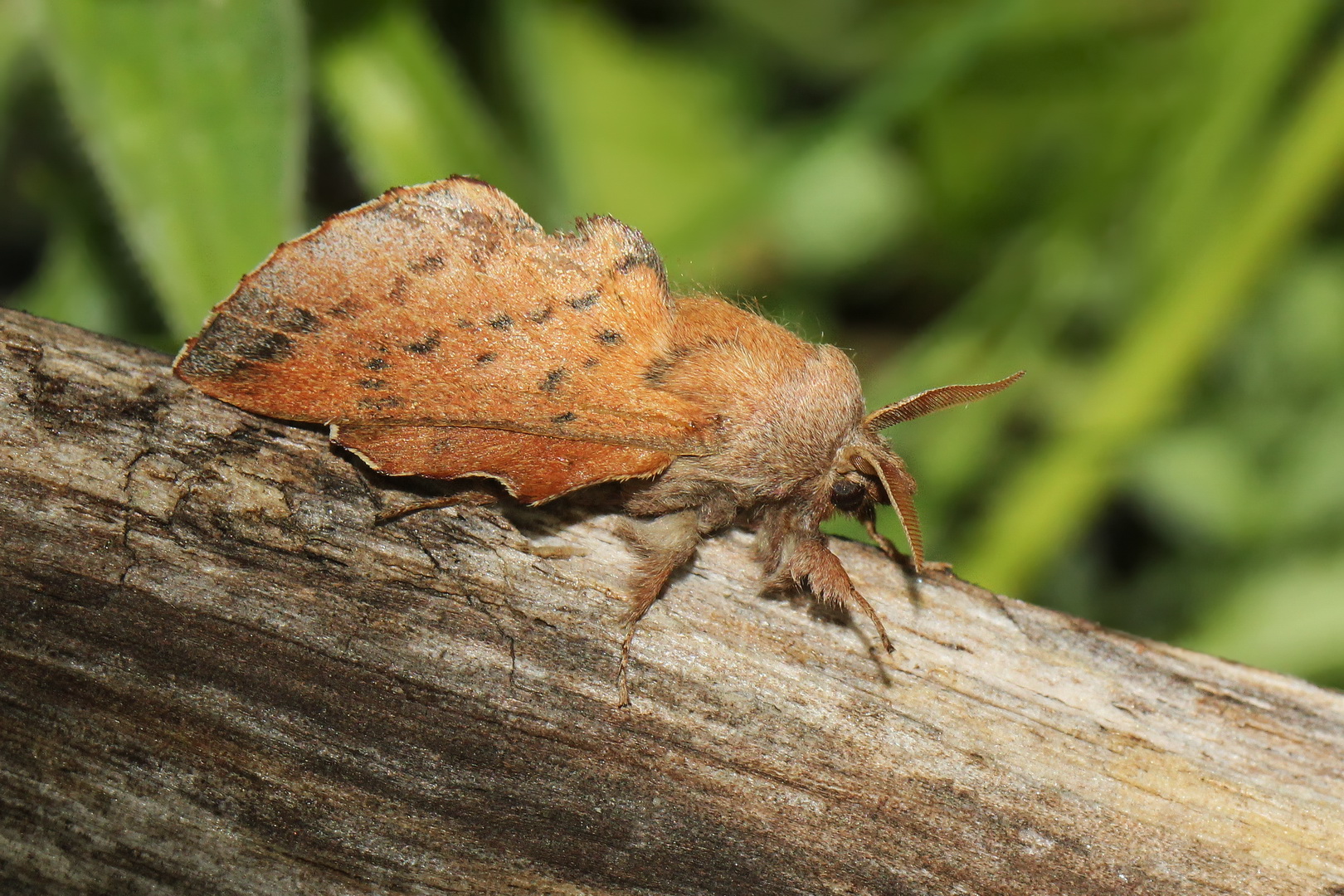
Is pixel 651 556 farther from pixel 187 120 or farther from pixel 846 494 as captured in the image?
pixel 187 120

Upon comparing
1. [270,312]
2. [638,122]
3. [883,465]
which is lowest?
[270,312]

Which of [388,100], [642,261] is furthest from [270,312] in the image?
[388,100]

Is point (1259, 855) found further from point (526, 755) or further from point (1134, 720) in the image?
point (526, 755)

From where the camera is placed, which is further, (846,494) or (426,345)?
(846,494)

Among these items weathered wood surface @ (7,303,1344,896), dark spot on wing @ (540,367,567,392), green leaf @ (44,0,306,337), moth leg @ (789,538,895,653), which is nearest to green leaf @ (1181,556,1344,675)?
weathered wood surface @ (7,303,1344,896)

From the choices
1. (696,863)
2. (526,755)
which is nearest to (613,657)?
(526,755)

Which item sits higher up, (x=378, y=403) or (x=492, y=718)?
(x=378, y=403)
